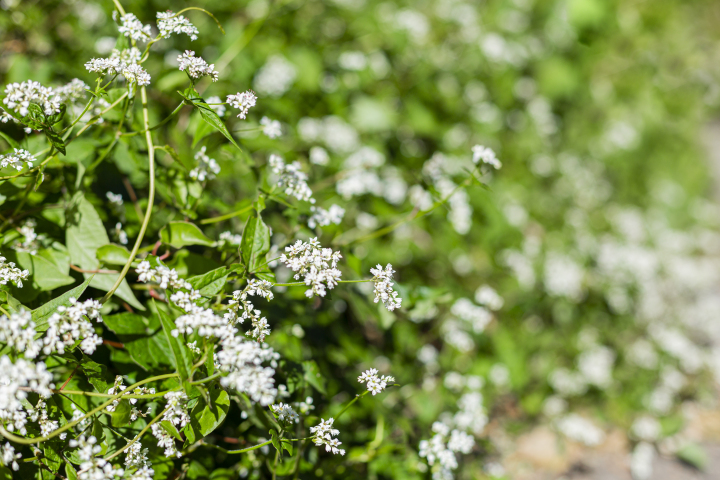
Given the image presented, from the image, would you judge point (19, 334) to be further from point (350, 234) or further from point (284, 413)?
point (350, 234)

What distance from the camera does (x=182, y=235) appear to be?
1.37m

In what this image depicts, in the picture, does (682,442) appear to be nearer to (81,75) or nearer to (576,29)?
(576,29)

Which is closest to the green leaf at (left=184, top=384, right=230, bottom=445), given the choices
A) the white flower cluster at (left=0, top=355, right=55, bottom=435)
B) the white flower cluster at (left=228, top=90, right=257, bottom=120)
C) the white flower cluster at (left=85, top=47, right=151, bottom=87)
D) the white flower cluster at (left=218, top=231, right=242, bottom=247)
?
the white flower cluster at (left=0, top=355, right=55, bottom=435)

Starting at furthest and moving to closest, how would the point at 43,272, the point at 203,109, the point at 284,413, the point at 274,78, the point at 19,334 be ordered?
the point at 274,78 < the point at 43,272 < the point at 284,413 < the point at 203,109 < the point at 19,334

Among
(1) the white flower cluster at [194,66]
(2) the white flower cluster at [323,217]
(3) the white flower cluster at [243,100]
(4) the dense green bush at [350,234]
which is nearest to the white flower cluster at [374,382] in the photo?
(4) the dense green bush at [350,234]

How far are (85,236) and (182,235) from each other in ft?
1.03

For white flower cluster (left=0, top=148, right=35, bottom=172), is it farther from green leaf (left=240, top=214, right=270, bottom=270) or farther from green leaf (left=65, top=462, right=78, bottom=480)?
green leaf (left=65, top=462, right=78, bottom=480)

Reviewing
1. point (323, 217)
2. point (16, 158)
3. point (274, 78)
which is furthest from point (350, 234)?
point (16, 158)

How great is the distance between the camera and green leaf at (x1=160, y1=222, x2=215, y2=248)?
53.3 inches

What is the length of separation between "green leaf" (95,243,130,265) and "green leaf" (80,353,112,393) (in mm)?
A: 291

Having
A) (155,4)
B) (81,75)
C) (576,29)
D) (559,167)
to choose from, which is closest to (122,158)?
(81,75)

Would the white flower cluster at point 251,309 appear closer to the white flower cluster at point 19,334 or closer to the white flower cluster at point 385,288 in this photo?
the white flower cluster at point 385,288

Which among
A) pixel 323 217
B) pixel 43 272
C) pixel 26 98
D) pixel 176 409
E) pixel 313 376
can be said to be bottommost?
pixel 313 376

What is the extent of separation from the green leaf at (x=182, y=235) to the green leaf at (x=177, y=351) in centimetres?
25
